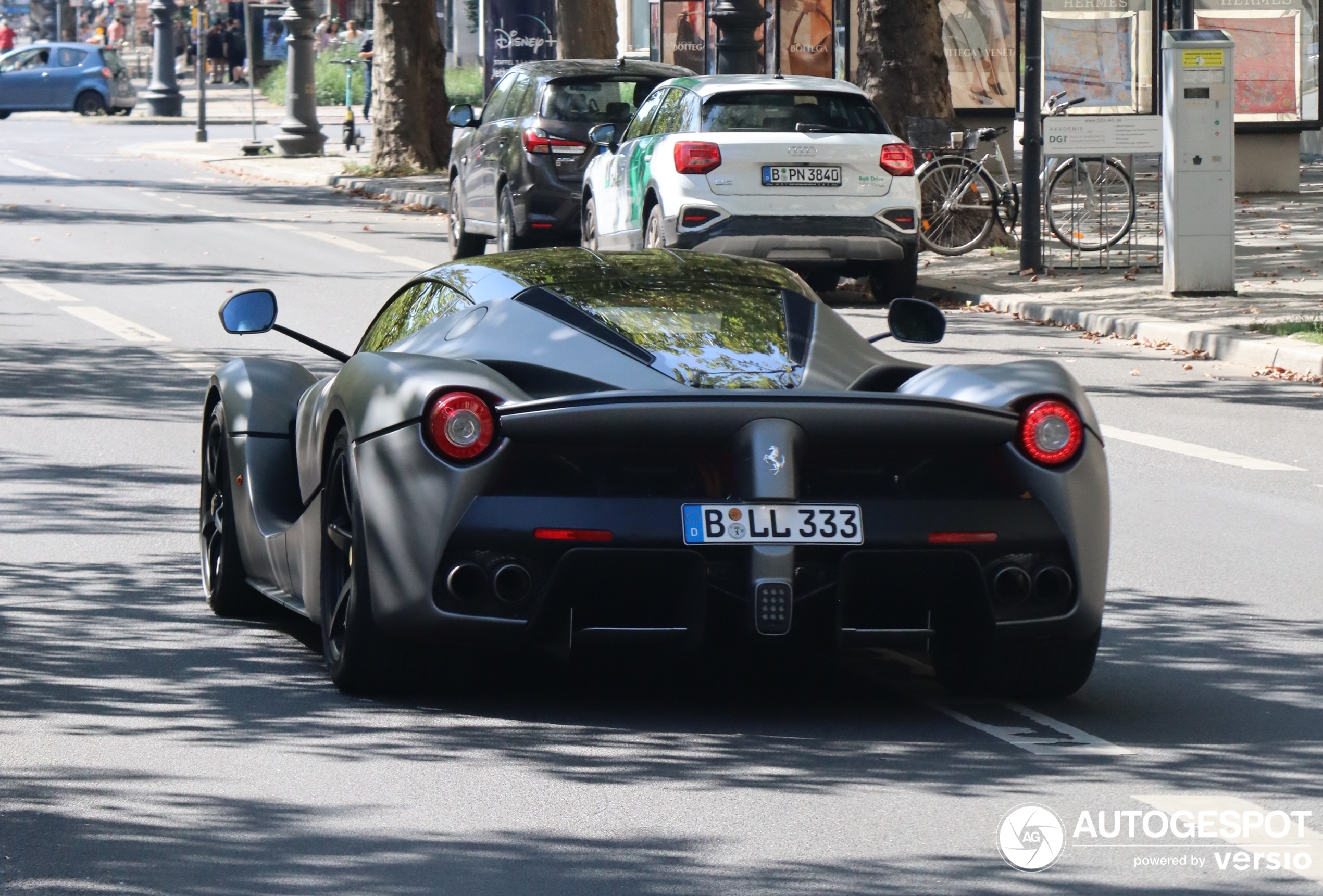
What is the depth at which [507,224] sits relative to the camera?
20625 millimetres

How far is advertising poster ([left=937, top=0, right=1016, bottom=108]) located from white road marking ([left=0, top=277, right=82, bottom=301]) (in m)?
12.2

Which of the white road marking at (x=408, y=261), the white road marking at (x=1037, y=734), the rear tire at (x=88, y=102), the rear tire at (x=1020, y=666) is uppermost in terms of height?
the rear tire at (x=88, y=102)

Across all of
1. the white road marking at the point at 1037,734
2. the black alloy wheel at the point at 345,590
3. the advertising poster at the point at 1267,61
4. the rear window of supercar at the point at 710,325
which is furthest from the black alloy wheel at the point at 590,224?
the white road marking at the point at 1037,734

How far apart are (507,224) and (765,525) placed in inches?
604

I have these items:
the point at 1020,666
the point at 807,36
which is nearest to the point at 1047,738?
the point at 1020,666

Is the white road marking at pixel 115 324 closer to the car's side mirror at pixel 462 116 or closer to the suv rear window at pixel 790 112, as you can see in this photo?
the suv rear window at pixel 790 112

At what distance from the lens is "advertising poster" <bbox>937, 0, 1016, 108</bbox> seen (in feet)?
89.7

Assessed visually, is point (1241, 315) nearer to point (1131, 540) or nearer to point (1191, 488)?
point (1191, 488)

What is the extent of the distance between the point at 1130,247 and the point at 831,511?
16.1 m

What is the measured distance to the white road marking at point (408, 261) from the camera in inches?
815

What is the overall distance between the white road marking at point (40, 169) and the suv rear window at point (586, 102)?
14.7 m

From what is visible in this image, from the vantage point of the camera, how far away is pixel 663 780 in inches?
210

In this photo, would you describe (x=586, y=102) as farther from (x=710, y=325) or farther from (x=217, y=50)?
(x=217, y=50)

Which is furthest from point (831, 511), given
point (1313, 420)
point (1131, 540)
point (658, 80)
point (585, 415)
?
point (658, 80)
